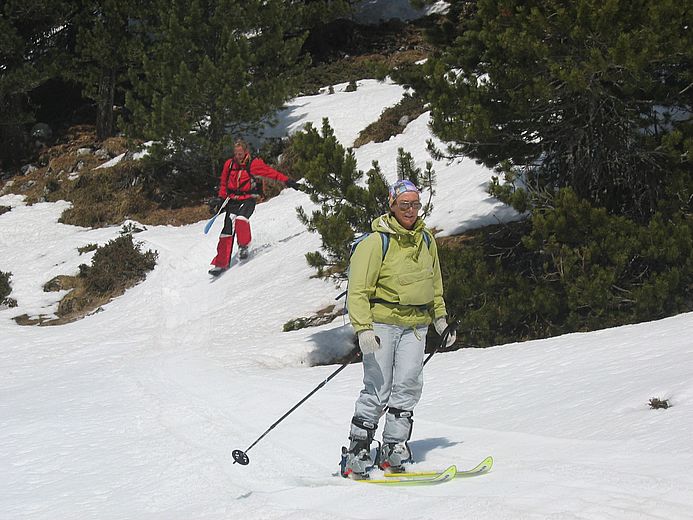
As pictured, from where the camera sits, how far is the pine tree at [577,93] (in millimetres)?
8148

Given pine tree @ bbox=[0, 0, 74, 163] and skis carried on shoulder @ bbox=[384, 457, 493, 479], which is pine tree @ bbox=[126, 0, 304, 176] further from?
skis carried on shoulder @ bbox=[384, 457, 493, 479]

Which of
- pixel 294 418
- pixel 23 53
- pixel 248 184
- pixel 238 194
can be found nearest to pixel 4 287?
pixel 238 194

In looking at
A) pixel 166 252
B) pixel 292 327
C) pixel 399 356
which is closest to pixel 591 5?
pixel 399 356

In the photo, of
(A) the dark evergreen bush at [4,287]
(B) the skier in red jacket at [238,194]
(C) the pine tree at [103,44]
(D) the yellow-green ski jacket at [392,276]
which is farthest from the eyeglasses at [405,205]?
(C) the pine tree at [103,44]

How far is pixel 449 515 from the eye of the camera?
12.0 ft

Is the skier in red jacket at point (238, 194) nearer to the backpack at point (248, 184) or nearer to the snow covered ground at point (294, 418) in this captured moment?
the backpack at point (248, 184)

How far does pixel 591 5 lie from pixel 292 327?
6235 mm

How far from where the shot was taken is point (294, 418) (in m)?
6.61

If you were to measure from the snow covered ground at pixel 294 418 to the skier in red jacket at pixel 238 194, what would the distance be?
135cm

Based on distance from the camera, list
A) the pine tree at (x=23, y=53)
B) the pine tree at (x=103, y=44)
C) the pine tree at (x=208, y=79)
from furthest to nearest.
→ the pine tree at (x=23, y=53)
the pine tree at (x=103, y=44)
the pine tree at (x=208, y=79)

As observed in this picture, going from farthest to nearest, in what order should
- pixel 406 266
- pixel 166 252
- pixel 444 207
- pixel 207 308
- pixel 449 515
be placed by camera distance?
1. pixel 166 252
2. pixel 444 207
3. pixel 207 308
4. pixel 406 266
5. pixel 449 515

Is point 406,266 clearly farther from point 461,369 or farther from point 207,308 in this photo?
point 207,308

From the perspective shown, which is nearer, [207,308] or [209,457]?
[209,457]

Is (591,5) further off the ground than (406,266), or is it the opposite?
(591,5)
